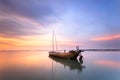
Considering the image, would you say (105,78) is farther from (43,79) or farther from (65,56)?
(65,56)

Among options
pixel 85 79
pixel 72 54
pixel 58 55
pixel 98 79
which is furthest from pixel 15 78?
pixel 58 55

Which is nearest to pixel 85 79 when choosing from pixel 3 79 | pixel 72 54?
pixel 3 79

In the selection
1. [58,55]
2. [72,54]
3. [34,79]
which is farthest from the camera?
[58,55]

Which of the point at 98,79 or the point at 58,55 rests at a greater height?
the point at 58,55

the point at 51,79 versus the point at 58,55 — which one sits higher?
the point at 58,55

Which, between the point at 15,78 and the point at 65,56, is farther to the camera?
the point at 65,56

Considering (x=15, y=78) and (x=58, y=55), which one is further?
(x=58, y=55)

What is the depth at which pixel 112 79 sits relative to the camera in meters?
13.4

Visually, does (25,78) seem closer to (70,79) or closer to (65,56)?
(70,79)

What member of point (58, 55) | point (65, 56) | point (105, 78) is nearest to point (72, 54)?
point (65, 56)

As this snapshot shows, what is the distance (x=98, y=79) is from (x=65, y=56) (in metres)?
19.9

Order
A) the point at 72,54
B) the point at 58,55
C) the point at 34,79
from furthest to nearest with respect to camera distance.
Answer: the point at 58,55 → the point at 72,54 → the point at 34,79

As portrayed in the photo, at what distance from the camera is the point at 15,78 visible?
542 inches

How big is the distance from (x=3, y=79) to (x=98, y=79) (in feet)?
23.6
